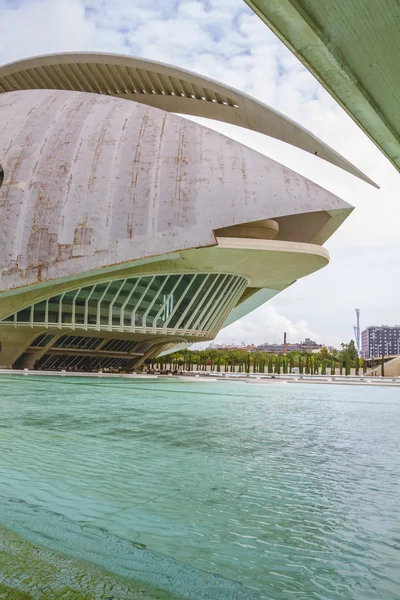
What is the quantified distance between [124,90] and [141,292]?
11.7 m

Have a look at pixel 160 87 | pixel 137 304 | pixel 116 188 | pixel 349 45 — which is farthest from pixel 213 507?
pixel 160 87

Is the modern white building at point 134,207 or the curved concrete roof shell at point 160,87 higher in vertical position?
the curved concrete roof shell at point 160,87

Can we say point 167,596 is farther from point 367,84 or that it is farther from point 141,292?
point 141,292

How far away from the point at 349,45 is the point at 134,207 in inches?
662

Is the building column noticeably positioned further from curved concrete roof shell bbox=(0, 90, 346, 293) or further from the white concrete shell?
curved concrete roof shell bbox=(0, 90, 346, 293)

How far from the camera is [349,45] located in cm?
292

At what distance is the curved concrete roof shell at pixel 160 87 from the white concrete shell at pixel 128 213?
3.64 m

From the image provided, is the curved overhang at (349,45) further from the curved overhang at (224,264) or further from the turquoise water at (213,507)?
the curved overhang at (224,264)

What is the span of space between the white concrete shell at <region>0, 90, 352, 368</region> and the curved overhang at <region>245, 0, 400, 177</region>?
15316mm

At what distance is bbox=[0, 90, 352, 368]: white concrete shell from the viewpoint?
18.9 metres

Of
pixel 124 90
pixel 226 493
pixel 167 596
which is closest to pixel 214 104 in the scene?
pixel 124 90

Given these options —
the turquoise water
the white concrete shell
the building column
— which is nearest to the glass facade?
the white concrete shell

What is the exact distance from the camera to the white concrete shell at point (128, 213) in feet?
61.9

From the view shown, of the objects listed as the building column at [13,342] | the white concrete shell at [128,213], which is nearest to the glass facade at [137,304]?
the white concrete shell at [128,213]
